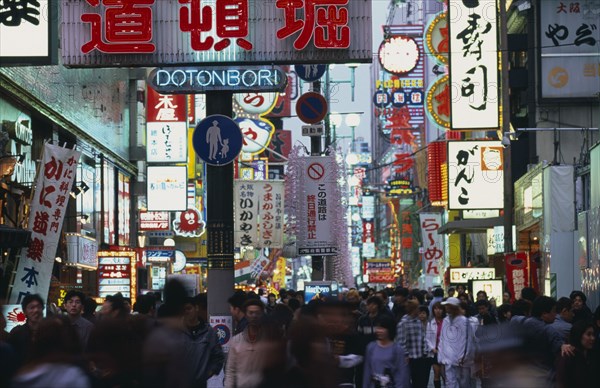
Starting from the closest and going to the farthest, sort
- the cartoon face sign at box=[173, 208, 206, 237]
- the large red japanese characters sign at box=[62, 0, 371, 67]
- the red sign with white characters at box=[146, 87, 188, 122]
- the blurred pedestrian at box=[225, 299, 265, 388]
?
1. the blurred pedestrian at box=[225, 299, 265, 388]
2. the large red japanese characters sign at box=[62, 0, 371, 67]
3. the red sign with white characters at box=[146, 87, 188, 122]
4. the cartoon face sign at box=[173, 208, 206, 237]

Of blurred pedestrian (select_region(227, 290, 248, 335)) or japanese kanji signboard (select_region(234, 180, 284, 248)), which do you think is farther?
japanese kanji signboard (select_region(234, 180, 284, 248))

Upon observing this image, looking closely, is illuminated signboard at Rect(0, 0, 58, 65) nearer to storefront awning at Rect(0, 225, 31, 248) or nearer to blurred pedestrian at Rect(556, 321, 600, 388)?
storefront awning at Rect(0, 225, 31, 248)

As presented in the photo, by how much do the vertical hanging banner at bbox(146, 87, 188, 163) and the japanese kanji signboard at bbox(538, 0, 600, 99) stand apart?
12.8 metres

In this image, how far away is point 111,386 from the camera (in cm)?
830

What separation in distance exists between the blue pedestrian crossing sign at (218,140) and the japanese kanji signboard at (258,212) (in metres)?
21.2

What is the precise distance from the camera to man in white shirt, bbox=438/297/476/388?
19.0 metres

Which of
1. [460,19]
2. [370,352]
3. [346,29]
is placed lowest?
[370,352]

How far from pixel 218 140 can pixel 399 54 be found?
128 ft

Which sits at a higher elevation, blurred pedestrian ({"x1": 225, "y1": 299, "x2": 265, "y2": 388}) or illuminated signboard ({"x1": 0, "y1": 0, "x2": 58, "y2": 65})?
illuminated signboard ({"x1": 0, "y1": 0, "x2": 58, "y2": 65})

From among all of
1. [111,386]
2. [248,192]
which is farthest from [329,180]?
[111,386]

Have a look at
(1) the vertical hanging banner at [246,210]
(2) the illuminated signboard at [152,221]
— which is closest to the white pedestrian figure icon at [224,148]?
(1) the vertical hanging banner at [246,210]

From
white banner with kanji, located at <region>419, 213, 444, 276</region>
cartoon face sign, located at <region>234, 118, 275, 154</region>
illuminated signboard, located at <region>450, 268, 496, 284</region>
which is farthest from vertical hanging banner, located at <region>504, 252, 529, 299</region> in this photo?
white banner with kanji, located at <region>419, 213, 444, 276</region>

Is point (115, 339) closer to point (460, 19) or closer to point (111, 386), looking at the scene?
point (111, 386)

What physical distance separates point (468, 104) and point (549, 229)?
4129mm
